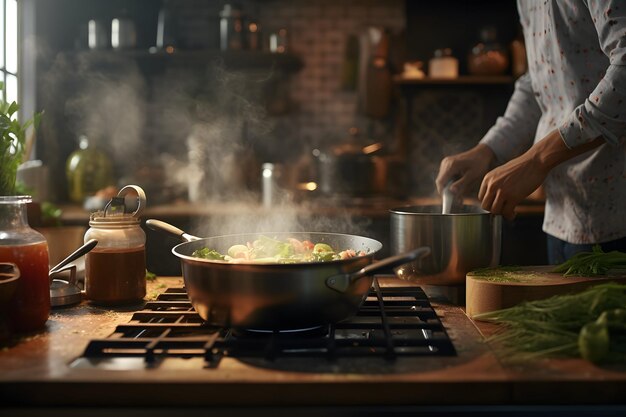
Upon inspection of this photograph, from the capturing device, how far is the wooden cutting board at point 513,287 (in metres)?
1.24

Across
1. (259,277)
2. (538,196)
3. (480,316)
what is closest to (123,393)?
(259,277)

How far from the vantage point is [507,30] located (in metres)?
4.14

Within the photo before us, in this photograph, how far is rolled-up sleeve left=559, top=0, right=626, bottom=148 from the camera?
146 cm

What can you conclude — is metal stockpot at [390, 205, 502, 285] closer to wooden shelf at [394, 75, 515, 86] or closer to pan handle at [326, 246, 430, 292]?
pan handle at [326, 246, 430, 292]

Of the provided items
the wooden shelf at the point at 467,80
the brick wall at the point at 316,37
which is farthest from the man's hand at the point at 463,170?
the brick wall at the point at 316,37

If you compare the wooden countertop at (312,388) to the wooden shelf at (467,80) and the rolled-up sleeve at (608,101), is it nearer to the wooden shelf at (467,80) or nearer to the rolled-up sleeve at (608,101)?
the rolled-up sleeve at (608,101)

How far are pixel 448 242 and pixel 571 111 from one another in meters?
0.73

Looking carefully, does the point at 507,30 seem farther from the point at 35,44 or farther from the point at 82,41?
the point at 35,44

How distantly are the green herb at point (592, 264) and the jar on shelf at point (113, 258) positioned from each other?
96cm

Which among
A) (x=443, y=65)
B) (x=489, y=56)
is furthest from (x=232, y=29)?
(x=489, y=56)

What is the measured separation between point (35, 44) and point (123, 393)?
3781 millimetres

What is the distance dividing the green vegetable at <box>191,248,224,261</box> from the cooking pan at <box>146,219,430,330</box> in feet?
0.51

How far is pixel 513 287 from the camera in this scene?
1239 millimetres

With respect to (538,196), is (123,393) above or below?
below
